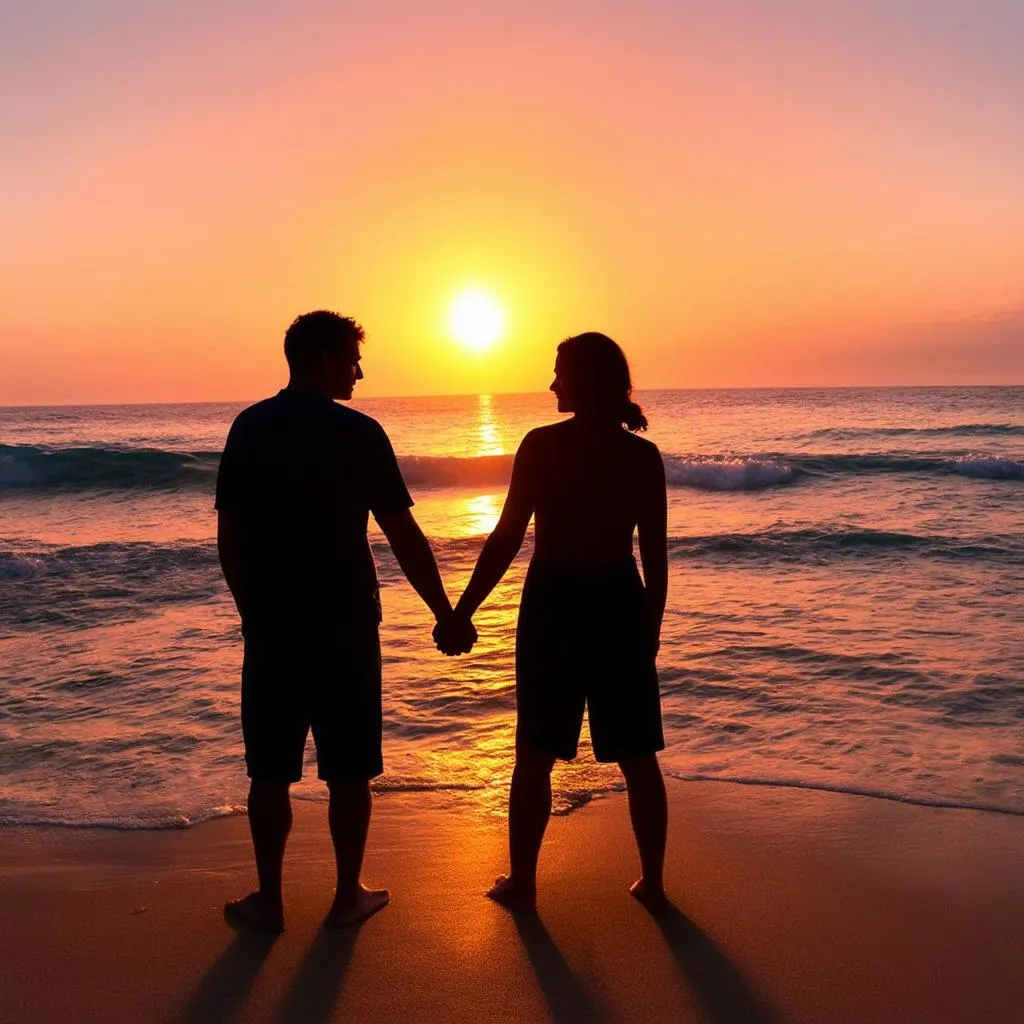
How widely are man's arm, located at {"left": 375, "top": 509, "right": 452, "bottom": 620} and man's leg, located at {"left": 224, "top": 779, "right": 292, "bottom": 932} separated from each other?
2.52 ft

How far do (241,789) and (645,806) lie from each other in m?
2.29

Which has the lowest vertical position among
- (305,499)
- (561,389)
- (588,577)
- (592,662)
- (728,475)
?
(728,475)

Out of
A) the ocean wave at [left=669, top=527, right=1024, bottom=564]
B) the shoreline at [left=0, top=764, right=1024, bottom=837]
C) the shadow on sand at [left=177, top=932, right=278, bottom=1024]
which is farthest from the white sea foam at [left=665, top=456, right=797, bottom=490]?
the shadow on sand at [left=177, top=932, right=278, bottom=1024]

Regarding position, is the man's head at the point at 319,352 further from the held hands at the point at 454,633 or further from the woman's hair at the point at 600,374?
the held hands at the point at 454,633

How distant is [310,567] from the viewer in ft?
10.4

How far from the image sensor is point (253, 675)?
3.24m

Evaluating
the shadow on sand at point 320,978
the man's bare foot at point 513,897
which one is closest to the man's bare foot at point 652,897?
the man's bare foot at point 513,897

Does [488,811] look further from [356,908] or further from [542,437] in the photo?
[542,437]

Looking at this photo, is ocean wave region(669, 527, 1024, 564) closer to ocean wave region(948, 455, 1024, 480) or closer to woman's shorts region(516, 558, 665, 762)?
woman's shorts region(516, 558, 665, 762)

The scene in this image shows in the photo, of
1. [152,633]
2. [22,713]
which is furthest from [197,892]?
[152,633]

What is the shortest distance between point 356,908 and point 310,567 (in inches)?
45.5

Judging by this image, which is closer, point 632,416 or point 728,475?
point 632,416

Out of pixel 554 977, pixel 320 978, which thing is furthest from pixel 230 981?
pixel 554 977

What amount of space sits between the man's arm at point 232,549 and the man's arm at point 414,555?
457mm
